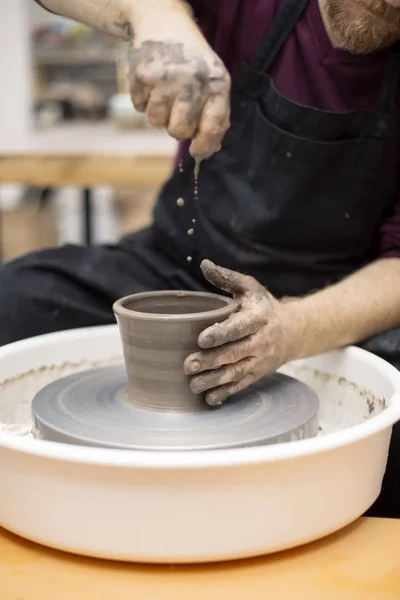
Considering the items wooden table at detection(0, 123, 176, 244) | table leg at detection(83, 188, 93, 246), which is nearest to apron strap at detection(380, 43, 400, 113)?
wooden table at detection(0, 123, 176, 244)

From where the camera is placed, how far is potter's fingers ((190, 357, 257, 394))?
3.33 ft

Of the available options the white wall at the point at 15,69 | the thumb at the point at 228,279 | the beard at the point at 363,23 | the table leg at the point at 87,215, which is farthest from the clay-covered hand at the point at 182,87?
the white wall at the point at 15,69

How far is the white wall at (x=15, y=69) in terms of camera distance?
5.84 meters

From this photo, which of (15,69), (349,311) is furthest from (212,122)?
(15,69)

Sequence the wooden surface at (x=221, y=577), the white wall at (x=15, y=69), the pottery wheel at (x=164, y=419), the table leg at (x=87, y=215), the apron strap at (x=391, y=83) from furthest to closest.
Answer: the white wall at (x=15, y=69), the table leg at (x=87, y=215), the apron strap at (x=391, y=83), the pottery wheel at (x=164, y=419), the wooden surface at (x=221, y=577)

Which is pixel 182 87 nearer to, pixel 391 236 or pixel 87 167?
pixel 391 236

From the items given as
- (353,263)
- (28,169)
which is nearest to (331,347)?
(353,263)

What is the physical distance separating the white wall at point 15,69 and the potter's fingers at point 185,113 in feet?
17.2

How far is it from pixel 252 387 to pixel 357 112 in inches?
21.9

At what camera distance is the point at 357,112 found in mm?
1349

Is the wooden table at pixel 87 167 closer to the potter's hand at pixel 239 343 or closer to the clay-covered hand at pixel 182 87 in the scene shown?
the potter's hand at pixel 239 343

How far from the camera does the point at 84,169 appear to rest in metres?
2.48

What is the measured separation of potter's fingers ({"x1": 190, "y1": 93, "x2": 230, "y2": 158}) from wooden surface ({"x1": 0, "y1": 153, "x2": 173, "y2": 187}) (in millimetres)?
1594

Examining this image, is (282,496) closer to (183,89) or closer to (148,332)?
(148,332)
